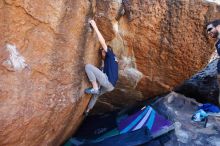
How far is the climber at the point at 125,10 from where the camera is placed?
6125 millimetres

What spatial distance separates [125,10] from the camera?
6199 mm

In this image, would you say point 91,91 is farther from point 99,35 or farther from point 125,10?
point 125,10

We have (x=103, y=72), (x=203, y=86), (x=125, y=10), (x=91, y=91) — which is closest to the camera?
(x=91, y=91)

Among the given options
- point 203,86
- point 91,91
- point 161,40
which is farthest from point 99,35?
point 203,86

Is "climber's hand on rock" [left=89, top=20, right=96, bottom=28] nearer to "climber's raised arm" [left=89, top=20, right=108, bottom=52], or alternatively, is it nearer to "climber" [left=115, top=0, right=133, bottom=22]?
"climber's raised arm" [left=89, top=20, right=108, bottom=52]

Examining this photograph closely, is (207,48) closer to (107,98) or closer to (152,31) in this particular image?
(152,31)

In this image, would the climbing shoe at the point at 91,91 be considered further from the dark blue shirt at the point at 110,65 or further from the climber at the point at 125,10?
the climber at the point at 125,10

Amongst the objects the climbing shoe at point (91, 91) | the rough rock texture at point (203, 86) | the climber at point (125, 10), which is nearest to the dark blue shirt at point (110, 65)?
the climbing shoe at point (91, 91)

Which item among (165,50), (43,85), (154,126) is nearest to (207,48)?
(165,50)

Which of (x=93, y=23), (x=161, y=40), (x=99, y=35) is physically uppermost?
(x=93, y=23)

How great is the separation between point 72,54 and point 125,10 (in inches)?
49.9

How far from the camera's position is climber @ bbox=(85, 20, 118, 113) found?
229 inches

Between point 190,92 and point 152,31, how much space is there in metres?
2.99

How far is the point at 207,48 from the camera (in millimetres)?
6469
